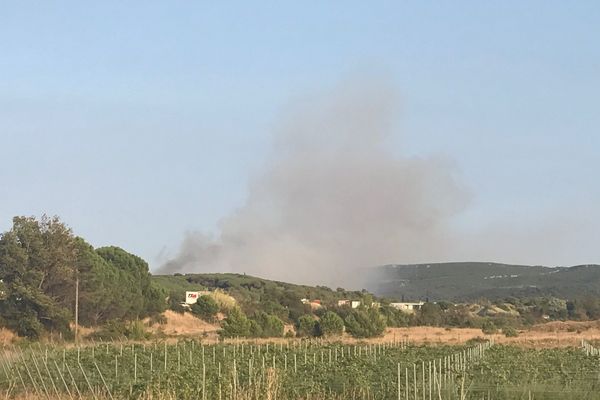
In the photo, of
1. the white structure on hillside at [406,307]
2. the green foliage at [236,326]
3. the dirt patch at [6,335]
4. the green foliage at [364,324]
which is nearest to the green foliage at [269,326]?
the green foliage at [236,326]

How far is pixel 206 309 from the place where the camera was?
77312 mm

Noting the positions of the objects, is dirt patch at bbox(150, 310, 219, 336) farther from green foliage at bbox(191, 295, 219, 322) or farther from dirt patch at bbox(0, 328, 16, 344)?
dirt patch at bbox(0, 328, 16, 344)

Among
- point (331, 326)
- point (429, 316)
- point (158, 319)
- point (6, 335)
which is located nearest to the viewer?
point (6, 335)

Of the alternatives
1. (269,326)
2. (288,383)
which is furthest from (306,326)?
(288,383)

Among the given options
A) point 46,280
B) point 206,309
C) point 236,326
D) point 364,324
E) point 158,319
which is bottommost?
point 364,324

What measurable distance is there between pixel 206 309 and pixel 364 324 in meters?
16.2

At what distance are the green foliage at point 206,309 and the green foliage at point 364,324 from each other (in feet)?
43.6

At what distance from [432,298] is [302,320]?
341ft

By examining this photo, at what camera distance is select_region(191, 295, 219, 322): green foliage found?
7694 centimetres

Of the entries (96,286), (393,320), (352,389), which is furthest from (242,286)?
(352,389)

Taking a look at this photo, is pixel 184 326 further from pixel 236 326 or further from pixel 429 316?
pixel 429 316

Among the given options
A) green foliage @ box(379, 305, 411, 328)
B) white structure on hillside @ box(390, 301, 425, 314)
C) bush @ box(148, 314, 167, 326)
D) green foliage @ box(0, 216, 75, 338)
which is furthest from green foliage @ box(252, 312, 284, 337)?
white structure on hillside @ box(390, 301, 425, 314)

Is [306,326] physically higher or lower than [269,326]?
lower

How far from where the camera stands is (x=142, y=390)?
1595cm
